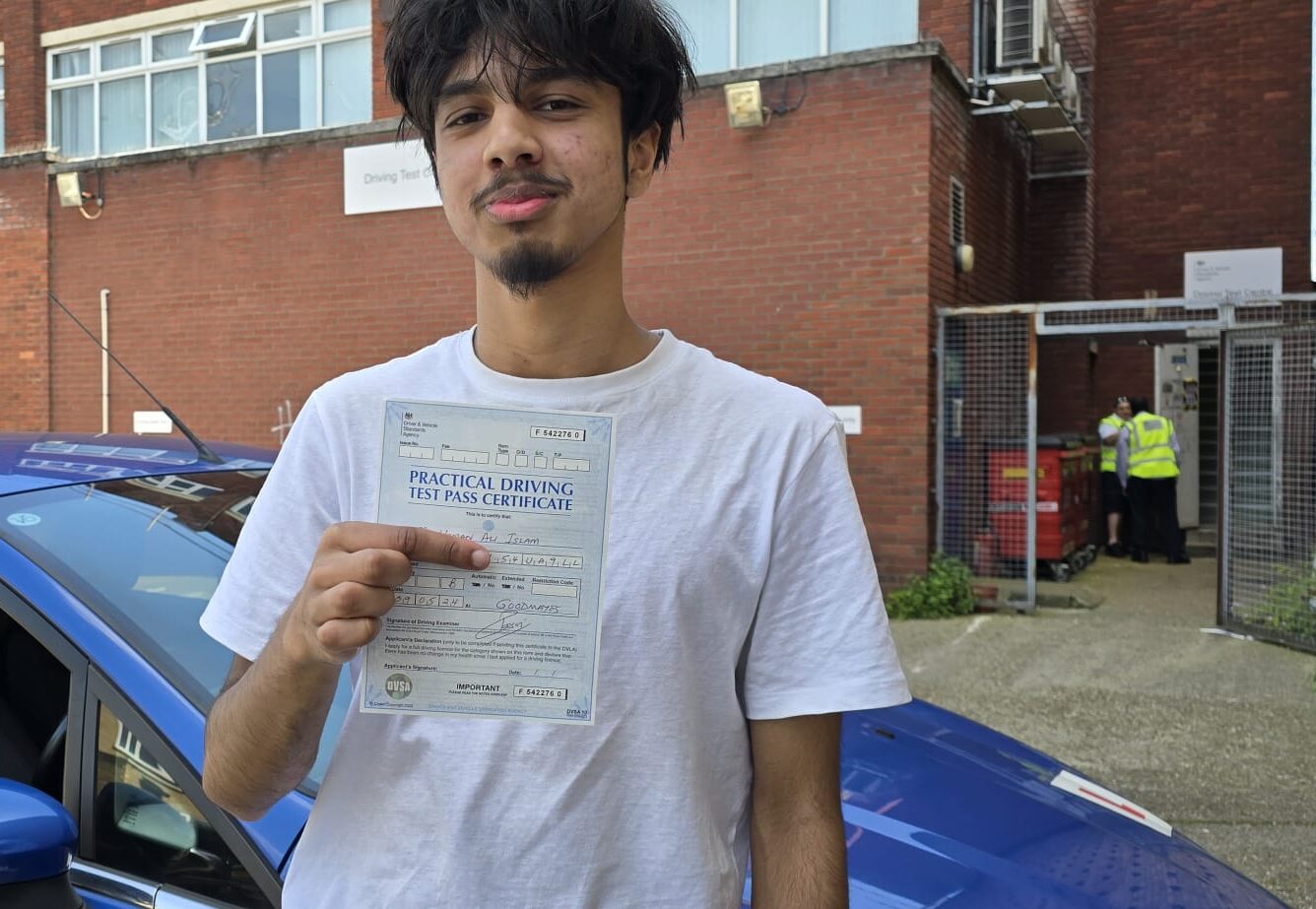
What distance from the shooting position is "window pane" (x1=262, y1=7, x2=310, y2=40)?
1207 centimetres

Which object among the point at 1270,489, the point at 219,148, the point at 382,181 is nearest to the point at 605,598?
the point at 1270,489

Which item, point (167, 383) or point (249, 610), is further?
point (167, 383)

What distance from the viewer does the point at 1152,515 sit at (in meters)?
12.3

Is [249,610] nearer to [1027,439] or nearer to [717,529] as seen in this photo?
[717,529]

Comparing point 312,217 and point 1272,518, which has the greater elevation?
point 312,217

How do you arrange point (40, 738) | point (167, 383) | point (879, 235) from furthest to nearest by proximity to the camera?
point (167, 383) → point (879, 235) → point (40, 738)

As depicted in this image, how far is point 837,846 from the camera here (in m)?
1.32

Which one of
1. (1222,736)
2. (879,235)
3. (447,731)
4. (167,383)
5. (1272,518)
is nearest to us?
(447,731)

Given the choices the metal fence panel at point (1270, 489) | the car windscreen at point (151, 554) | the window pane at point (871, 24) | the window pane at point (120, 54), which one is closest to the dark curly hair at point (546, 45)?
the car windscreen at point (151, 554)

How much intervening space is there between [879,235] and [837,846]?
26.7 ft

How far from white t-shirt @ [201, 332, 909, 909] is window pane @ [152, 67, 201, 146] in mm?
12784

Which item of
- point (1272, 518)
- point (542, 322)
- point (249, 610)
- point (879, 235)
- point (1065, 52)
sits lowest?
→ point (1272, 518)

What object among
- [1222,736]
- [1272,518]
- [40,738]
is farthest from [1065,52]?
[40,738]

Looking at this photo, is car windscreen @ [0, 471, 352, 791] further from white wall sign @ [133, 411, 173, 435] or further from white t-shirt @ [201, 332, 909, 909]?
white wall sign @ [133, 411, 173, 435]
